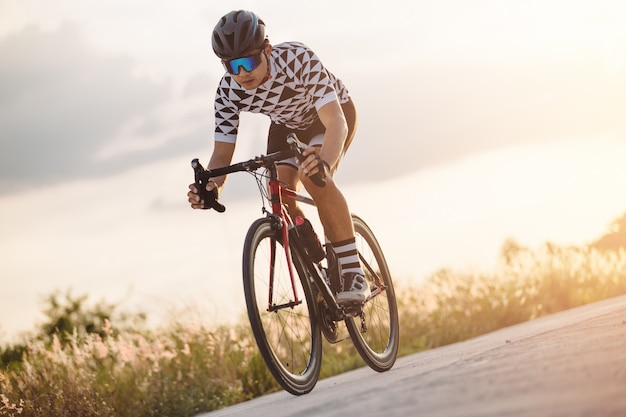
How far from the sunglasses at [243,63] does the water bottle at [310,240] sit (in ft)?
3.36

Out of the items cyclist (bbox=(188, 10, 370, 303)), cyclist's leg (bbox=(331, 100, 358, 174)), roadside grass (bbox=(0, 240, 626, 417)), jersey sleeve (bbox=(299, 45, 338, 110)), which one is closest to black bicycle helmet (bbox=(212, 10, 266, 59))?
cyclist (bbox=(188, 10, 370, 303))

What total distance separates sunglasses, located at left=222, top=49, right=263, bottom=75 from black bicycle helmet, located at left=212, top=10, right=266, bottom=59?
40 mm

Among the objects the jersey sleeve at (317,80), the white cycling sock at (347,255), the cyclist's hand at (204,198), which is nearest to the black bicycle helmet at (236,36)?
the jersey sleeve at (317,80)

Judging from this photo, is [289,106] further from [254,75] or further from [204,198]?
[204,198]

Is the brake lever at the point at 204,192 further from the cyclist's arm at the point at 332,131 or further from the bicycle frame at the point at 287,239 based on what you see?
the cyclist's arm at the point at 332,131

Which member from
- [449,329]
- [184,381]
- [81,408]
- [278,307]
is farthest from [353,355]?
[278,307]

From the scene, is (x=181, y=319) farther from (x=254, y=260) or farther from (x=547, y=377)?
(x=547, y=377)

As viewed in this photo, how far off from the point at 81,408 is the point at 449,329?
4.80 meters

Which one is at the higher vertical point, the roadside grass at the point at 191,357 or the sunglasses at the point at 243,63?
the sunglasses at the point at 243,63

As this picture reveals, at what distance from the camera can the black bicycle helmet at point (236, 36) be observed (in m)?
5.66

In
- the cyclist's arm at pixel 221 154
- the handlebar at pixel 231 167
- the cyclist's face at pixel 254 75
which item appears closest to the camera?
the handlebar at pixel 231 167

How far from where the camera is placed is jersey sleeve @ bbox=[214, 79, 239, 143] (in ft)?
20.2

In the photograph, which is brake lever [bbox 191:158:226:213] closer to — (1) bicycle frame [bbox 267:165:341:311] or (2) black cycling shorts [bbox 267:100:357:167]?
(1) bicycle frame [bbox 267:165:341:311]

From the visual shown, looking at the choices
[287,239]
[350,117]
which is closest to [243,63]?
[287,239]
